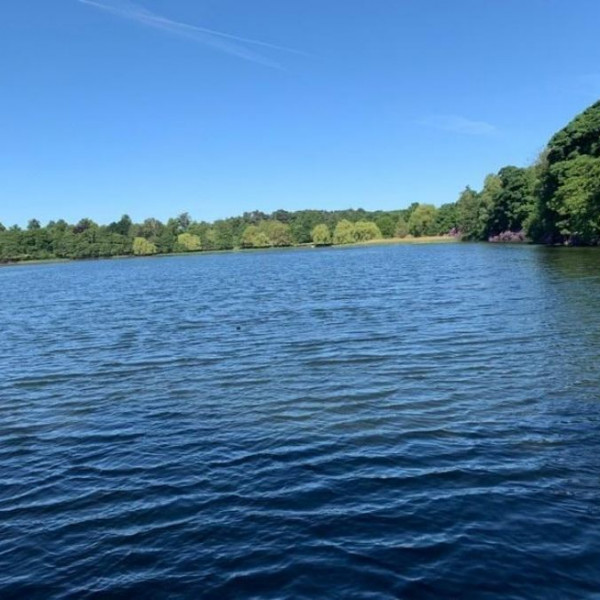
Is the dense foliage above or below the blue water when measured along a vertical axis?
above

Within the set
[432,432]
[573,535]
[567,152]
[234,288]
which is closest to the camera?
[573,535]

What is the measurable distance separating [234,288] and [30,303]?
16970mm

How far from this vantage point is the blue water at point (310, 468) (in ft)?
24.5

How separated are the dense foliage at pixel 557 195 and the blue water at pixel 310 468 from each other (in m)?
59.3

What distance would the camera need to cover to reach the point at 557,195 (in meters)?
85.7

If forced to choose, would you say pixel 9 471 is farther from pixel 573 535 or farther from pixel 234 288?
pixel 234 288

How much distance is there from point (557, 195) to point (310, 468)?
85033 mm

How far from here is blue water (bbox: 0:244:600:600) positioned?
7453mm

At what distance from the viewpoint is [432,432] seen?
12.1 meters

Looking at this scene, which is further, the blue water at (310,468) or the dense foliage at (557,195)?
the dense foliage at (557,195)

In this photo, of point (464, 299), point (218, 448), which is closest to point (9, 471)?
point (218, 448)

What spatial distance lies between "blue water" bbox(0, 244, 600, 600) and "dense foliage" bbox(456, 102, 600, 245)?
2337 inches

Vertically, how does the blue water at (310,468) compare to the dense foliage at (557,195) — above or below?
below

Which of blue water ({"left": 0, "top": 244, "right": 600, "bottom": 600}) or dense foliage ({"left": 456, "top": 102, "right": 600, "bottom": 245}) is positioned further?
dense foliage ({"left": 456, "top": 102, "right": 600, "bottom": 245})
